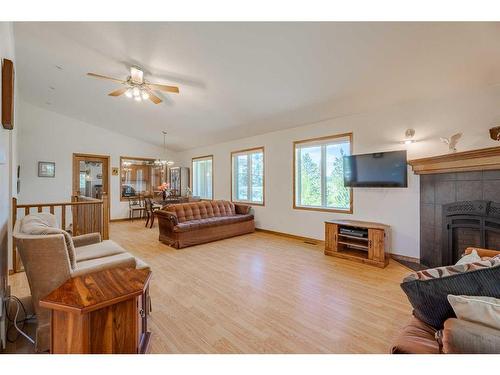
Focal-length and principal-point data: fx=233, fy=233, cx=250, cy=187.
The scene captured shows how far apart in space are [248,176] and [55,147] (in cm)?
561

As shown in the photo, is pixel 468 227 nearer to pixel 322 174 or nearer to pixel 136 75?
pixel 322 174

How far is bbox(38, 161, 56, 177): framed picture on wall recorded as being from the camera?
6.48 meters

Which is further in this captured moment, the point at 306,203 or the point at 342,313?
the point at 306,203

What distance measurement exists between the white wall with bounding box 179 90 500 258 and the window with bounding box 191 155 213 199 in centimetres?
244

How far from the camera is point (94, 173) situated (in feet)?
24.9

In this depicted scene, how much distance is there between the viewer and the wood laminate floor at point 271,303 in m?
1.85

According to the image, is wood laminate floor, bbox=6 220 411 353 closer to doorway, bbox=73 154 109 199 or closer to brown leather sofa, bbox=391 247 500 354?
brown leather sofa, bbox=391 247 500 354

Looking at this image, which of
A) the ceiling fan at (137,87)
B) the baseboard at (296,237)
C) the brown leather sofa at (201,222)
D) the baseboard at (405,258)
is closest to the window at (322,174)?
the baseboard at (296,237)

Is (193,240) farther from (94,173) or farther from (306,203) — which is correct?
(94,173)

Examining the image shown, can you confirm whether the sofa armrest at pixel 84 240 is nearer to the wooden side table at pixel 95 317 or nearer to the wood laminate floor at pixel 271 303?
the wood laminate floor at pixel 271 303

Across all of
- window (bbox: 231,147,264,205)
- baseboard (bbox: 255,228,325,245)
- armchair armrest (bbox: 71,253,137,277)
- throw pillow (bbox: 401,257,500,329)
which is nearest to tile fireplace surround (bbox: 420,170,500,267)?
baseboard (bbox: 255,228,325,245)

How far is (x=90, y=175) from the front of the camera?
24.7 ft
